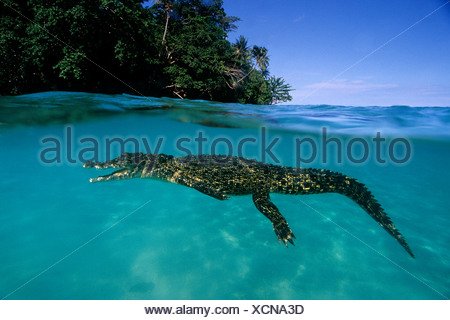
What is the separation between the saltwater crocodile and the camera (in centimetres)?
577

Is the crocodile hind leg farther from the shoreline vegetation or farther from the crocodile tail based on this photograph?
the shoreline vegetation

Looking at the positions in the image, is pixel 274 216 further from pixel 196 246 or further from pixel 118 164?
pixel 118 164

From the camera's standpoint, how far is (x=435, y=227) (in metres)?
6.77

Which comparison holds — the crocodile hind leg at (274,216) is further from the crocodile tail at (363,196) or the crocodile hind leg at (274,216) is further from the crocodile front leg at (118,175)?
the crocodile front leg at (118,175)

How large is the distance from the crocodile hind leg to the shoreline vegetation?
13.0 m

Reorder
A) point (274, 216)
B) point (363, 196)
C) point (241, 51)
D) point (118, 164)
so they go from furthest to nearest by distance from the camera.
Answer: point (241, 51), point (118, 164), point (363, 196), point (274, 216)

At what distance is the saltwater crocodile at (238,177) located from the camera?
227 inches

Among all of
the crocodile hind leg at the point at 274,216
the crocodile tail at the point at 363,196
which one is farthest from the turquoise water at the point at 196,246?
the crocodile tail at the point at 363,196

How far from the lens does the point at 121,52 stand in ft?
48.1

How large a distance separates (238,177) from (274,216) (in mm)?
1543

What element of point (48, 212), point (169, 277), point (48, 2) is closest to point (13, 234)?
point (48, 212)

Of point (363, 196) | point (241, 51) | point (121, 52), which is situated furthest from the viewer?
point (241, 51)

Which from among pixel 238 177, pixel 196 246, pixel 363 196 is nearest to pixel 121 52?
pixel 238 177

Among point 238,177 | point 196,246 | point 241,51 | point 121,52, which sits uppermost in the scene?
point 241,51
